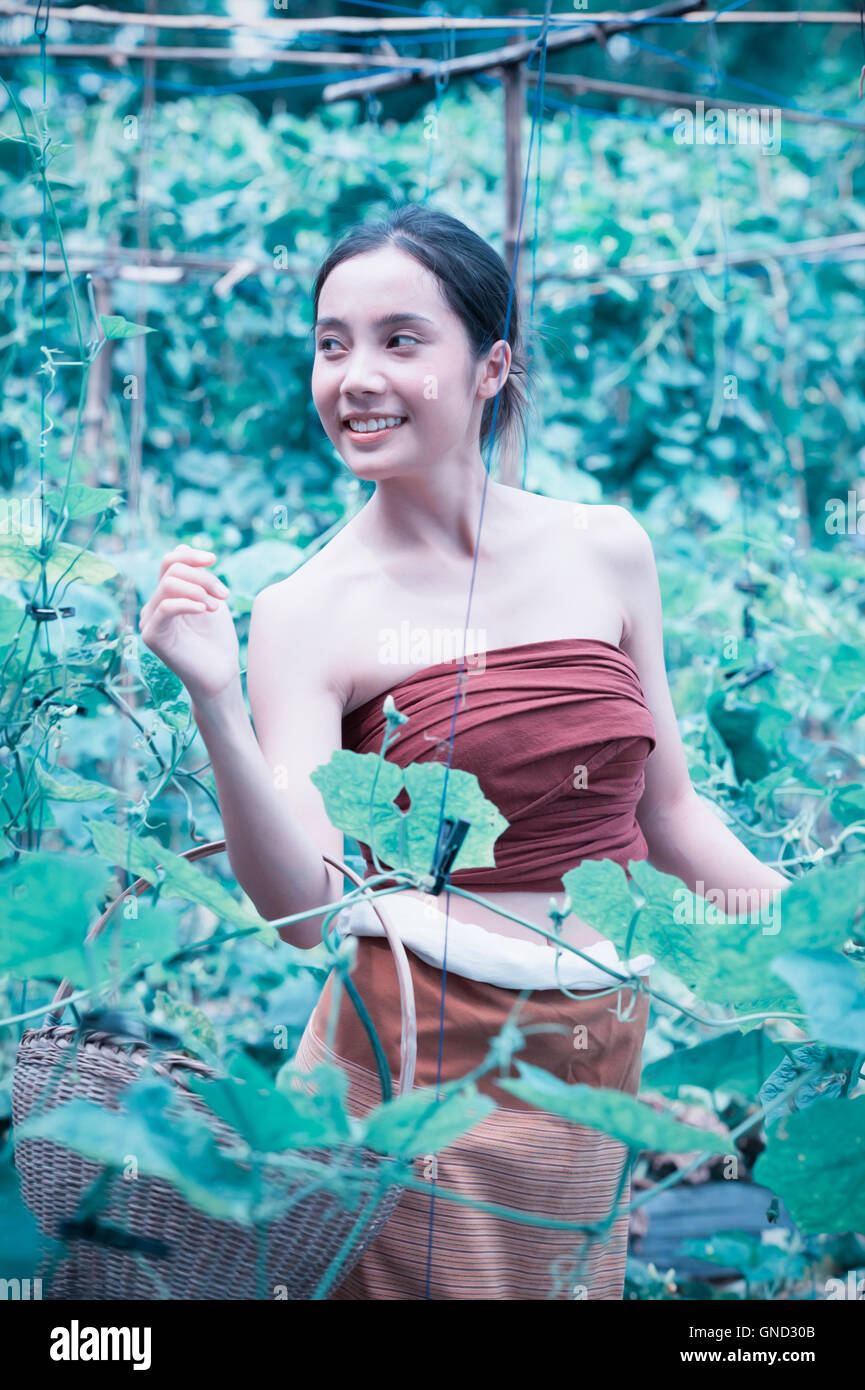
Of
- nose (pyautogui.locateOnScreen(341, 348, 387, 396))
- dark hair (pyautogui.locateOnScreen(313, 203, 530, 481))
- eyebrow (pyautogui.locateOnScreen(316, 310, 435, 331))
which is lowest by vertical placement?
nose (pyautogui.locateOnScreen(341, 348, 387, 396))

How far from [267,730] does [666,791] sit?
1.20 feet

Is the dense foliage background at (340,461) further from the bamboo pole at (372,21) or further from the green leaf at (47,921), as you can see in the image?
the green leaf at (47,921)

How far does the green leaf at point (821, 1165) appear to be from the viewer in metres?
0.53

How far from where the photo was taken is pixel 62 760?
4.93 ft

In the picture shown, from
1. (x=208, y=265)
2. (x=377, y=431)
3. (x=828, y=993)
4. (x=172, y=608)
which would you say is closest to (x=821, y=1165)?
(x=828, y=993)

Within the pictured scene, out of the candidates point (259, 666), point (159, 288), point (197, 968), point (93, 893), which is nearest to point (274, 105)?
point (159, 288)

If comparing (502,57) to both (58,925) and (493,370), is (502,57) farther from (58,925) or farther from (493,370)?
(58,925)

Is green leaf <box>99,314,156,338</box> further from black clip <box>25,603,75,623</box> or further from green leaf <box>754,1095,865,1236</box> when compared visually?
green leaf <box>754,1095,865,1236</box>

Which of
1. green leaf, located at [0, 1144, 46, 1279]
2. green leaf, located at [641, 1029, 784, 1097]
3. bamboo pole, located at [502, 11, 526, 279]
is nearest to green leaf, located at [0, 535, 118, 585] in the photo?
green leaf, located at [0, 1144, 46, 1279]

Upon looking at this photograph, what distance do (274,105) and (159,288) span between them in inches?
26.0

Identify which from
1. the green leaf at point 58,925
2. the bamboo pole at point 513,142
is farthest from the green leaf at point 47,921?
the bamboo pole at point 513,142

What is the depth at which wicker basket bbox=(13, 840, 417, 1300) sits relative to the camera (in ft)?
1.80

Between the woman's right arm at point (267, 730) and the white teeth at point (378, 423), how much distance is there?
5.2 inches

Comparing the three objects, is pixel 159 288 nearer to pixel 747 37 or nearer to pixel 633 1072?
pixel 633 1072
